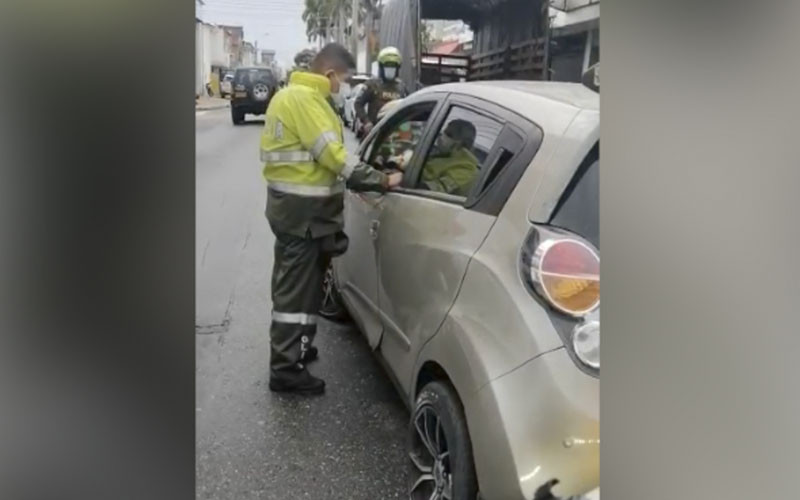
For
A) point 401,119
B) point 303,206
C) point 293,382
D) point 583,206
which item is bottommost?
point 293,382

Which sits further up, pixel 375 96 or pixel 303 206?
pixel 375 96

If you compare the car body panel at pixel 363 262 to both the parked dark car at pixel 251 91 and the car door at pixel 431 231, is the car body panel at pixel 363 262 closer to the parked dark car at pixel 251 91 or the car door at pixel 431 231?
the car door at pixel 431 231

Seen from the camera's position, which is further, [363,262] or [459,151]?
[363,262]

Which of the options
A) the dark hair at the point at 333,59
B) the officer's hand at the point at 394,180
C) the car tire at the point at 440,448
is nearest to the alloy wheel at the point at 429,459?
the car tire at the point at 440,448

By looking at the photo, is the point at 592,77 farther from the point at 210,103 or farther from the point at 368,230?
the point at 368,230

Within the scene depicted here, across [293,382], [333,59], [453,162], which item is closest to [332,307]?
[293,382]

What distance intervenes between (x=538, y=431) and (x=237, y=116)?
0.79 meters

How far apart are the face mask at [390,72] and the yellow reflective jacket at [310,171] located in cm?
19

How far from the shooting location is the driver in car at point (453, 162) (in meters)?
1.83

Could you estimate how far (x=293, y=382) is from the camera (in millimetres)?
1996

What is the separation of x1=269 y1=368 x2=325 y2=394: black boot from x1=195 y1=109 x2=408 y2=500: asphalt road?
27 millimetres
